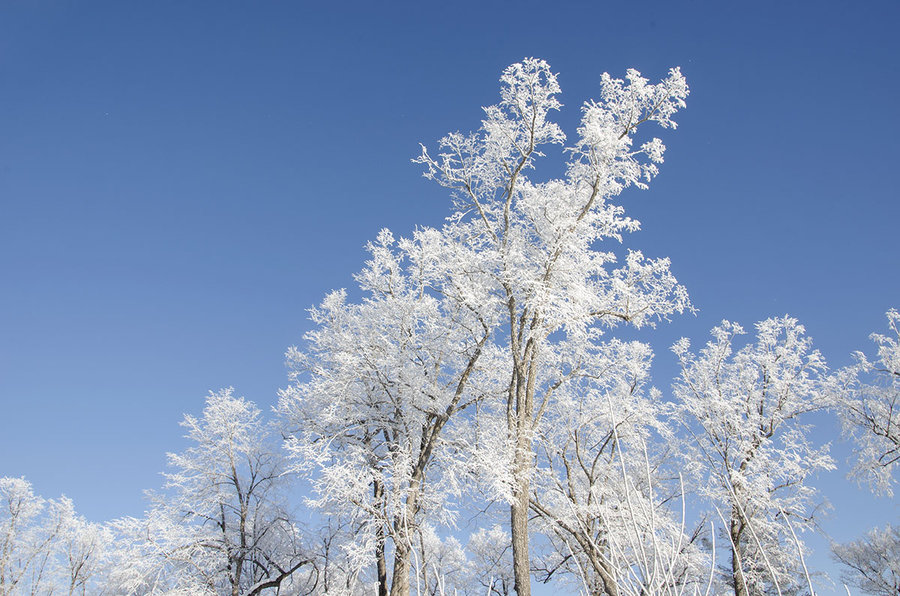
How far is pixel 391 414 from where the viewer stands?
13.2 meters

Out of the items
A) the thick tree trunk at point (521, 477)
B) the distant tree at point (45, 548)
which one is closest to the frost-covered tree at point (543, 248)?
the thick tree trunk at point (521, 477)

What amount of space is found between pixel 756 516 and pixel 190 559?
1470 centimetres

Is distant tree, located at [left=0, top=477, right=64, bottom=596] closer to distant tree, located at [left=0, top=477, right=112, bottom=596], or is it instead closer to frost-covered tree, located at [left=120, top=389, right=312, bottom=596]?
distant tree, located at [left=0, top=477, right=112, bottom=596]

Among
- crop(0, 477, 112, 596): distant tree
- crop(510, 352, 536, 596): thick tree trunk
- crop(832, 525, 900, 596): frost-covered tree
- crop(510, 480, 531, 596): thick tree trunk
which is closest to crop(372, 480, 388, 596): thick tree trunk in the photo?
crop(510, 352, 536, 596): thick tree trunk

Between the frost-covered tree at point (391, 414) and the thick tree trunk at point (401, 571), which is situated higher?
the frost-covered tree at point (391, 414)

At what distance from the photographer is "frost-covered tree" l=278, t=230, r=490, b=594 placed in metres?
11.4

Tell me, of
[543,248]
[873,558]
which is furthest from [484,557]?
[543,248]

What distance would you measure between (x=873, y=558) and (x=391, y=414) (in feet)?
94.2

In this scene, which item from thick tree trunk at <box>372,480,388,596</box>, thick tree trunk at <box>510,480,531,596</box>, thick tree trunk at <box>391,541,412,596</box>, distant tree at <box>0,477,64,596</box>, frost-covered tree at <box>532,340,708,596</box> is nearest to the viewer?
thick tree trunk at <box>510,480,531,596</box>

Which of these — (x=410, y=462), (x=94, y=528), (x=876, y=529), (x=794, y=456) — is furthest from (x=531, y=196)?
(x=876, y=529)

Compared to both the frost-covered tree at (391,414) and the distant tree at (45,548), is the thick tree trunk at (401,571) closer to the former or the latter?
the frost-covered tree at (391,414)

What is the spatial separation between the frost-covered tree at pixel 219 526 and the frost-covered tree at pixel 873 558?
25.5 meters

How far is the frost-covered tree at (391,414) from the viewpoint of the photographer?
11359 mm

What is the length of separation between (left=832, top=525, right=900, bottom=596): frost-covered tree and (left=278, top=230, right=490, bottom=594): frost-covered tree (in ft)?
80.4
